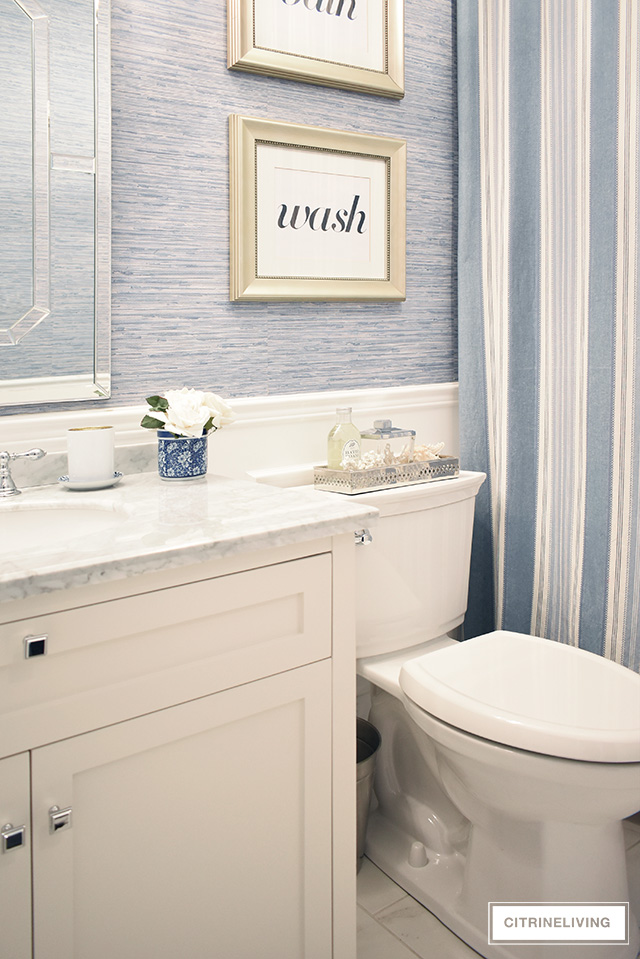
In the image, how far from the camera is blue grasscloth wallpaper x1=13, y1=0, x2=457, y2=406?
1435 millimetres

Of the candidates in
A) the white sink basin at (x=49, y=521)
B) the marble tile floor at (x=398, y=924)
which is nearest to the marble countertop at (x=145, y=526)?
the white sink basin at (x=49, y=521)

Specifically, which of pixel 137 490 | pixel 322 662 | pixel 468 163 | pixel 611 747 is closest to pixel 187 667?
pixel 322 662

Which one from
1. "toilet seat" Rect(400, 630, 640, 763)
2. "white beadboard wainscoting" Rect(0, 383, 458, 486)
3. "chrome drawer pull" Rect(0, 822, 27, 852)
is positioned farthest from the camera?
"white beadboard wainscoting" Rect(0, 383, 458, 486)

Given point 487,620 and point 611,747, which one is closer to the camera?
point 611,747

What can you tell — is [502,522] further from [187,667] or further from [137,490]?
[187,667]

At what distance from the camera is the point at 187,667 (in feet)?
3.22

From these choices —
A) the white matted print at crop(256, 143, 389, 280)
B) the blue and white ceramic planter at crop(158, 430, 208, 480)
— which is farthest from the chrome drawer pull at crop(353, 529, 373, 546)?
the white matted print at crop(256, 143, 389, 280)

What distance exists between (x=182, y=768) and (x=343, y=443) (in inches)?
29.5

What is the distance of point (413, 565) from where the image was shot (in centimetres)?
153

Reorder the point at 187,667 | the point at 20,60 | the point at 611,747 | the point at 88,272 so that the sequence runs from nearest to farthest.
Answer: the point at 187,667 < the point at 611,747 < the point at 20,60 < the point at 88,272

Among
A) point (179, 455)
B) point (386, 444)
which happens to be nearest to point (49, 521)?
point (179, 455)

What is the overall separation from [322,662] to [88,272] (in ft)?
2.65

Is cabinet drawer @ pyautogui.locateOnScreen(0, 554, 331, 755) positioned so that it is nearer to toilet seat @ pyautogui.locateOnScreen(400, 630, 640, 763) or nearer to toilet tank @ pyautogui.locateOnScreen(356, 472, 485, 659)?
toilet seat @ pyautogui.locateOnScreen(400, 630, 640, 763)

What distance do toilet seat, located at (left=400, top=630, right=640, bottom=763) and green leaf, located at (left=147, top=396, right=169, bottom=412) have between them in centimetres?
64
